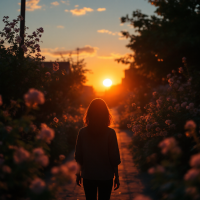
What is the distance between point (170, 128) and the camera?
6715 millimetres

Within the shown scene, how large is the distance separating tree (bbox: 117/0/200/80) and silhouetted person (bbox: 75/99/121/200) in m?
11.7

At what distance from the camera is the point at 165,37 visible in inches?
580

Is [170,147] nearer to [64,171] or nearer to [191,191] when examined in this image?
[191,191]

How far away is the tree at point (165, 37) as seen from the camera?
14.5m

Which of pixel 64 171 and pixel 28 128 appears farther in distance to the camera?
pixel 28 128

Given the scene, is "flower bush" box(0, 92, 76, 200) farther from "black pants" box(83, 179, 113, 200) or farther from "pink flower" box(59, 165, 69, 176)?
"black pants" box(83, 179, 113, 200)

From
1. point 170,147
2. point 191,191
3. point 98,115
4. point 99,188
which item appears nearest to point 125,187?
point 99,188

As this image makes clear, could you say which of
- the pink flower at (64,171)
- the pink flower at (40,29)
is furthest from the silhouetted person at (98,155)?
the pink flower at (40,29)

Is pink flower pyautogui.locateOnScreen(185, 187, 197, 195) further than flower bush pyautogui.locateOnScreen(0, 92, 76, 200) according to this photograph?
No

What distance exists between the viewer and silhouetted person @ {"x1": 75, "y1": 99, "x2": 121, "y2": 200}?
3.57 m

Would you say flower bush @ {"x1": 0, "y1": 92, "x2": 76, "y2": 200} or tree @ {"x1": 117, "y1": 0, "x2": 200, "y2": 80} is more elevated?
tree @ {"x1": 117, "y1": 0, "x2": 200, "y2": 80}

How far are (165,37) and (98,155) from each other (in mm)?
12549

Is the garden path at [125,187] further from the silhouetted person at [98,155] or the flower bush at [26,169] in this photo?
the flower bush at [26,169]

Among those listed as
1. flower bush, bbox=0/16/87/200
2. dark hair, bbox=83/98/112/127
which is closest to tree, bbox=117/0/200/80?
flower bush, bbox=0/16/87/200
